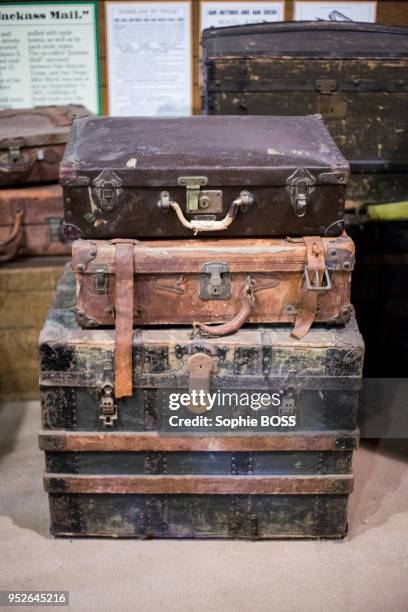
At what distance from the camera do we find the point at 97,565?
330cm

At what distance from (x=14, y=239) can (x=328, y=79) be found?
174cm

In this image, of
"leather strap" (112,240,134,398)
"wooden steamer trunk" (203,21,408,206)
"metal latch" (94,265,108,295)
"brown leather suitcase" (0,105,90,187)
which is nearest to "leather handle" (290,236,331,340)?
"leather strap" (112,240,134,398)

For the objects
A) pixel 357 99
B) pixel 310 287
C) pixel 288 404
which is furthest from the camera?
pixel 357 99

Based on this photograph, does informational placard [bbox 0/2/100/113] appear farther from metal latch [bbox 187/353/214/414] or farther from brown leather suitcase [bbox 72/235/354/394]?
metal latch [bbox 187/353/214/414]

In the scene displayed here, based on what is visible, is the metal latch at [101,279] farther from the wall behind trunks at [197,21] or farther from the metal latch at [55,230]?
the wall behind trunks at [197,21]

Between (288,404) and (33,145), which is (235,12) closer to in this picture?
(33,145)

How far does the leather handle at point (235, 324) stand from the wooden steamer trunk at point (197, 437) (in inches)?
1.3

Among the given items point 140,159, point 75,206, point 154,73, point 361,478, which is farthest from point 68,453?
point 154,73

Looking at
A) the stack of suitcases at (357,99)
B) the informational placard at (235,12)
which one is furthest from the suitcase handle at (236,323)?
the informational placard at (235,12)

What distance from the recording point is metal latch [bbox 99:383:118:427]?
3199mm

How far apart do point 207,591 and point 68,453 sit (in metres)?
0.71

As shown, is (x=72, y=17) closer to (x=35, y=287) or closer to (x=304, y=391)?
(x=35, y=287)

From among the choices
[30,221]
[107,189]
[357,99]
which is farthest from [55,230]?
[357,99]

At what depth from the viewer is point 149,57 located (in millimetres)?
4703
